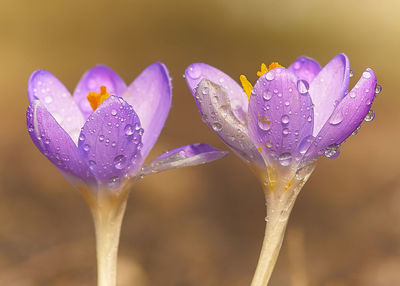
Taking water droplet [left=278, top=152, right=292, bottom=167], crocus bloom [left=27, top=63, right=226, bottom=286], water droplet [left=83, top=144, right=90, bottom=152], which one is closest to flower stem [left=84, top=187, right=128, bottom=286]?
crocus bloom [left=27, top=63, right=226, bottom=286]

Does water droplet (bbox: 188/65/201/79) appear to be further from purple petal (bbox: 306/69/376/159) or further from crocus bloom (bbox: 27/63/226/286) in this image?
purple petal (bbox: 306/69/376/159)

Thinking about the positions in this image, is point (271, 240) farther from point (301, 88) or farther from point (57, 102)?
point (57, 102)

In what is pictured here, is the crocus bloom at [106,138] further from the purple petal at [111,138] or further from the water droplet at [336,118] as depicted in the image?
the water droplet at [336,118]

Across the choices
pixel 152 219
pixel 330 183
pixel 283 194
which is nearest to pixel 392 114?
pixel 330 183

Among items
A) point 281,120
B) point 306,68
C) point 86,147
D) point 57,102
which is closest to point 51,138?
point 86,147

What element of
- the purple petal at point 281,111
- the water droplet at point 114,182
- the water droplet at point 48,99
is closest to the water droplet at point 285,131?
the purple petal at point 281,111

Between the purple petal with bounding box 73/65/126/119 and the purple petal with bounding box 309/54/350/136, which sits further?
the purple petal with bounding box 73/65/126/119

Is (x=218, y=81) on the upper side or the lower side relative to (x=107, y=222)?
upper

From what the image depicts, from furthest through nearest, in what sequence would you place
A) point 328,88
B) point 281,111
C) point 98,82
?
1. point 98,82
2. point 328,88
3. point 281,111
